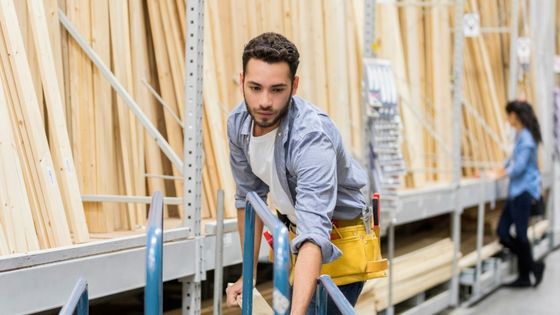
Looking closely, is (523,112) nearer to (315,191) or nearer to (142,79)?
(142,79)

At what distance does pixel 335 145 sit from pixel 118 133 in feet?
4.78

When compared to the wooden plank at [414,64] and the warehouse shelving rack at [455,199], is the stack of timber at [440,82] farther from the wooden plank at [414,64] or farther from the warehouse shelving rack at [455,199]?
the warehouse shelving rack at [455,199]

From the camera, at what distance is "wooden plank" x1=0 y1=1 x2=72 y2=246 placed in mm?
2928

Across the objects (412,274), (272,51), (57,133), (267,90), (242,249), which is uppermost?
(272,51)

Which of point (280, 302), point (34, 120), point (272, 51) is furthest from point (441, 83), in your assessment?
point (280, 302)

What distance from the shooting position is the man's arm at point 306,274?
87.0 inches

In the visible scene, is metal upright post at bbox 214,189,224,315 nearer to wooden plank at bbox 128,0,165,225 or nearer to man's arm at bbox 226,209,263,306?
man's arm at bbox 226,209,263,306

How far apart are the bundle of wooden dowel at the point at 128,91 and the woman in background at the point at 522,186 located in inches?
49.6

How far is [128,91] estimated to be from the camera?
366cm

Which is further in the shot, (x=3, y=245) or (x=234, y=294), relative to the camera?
(x=234, y=294)

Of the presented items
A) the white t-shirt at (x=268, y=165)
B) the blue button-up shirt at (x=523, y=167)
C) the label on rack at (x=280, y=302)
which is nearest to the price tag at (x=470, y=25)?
the blue button-up shirt at (x=523, y=167)

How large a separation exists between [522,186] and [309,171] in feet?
17.2

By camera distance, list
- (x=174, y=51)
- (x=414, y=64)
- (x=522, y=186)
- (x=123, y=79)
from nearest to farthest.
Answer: (x=123, y=79)
(x=174, y=51)
(x=414, y=64)
(x=522, y=186)

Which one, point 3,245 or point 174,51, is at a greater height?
point 174,51
